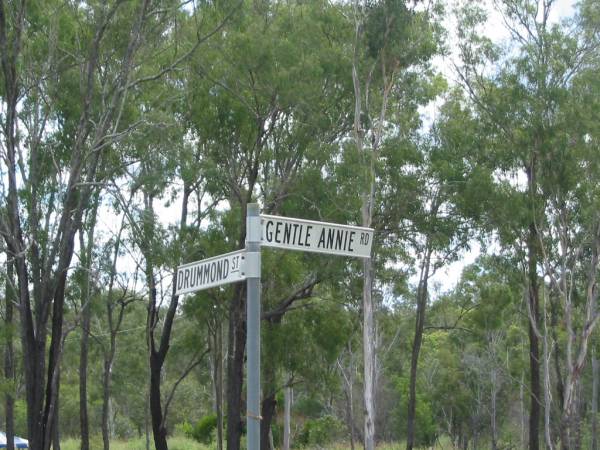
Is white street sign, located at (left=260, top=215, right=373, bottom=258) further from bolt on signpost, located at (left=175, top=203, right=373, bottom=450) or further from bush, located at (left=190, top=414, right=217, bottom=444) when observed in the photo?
bush, located at (left=190, top=414, right=217, bottom=444)

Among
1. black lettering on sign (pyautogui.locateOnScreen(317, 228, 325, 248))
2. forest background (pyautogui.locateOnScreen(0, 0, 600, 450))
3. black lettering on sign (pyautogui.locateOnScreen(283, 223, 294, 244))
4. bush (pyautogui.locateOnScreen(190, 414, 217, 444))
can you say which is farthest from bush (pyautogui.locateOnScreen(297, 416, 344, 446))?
black lettering on sign (pyautogui.locateOnScreen(283, 223, 294, 244))

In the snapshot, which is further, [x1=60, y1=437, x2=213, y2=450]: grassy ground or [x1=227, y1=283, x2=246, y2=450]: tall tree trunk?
[x1=60, y1=437, x2=213, y2=450]: grassy ground

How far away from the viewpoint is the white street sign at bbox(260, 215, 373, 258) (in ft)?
22.4

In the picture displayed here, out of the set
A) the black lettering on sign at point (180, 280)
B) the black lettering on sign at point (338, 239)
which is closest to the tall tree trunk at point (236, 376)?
the black lettering on sign at point (180, 280)

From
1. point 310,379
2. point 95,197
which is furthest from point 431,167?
point 95,197

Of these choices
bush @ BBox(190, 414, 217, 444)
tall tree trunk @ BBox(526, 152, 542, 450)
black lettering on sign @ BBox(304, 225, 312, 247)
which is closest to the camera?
black lettering on sign @ BBox(304, 225, 312, 247)

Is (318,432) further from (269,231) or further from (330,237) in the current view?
(269,231)

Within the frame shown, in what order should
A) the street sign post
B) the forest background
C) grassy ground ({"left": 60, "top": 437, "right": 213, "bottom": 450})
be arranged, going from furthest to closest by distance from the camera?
grassy ground ({"left": 60, "top": 437, "right": 213, "bottom": 450})
the forest background
the street sign post

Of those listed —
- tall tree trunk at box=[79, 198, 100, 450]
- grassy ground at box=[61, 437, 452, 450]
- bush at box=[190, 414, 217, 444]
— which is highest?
tall tree trunk at box=[79, 198, 100, 450]

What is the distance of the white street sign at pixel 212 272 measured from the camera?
673cm

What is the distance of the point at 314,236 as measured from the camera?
23.2ft

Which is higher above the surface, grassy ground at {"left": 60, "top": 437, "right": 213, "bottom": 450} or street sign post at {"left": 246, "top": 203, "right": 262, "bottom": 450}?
street sign post at {"left": 246, "top": 203, "right": 262, "bottom": 450}

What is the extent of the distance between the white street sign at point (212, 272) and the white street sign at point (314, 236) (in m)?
0.24

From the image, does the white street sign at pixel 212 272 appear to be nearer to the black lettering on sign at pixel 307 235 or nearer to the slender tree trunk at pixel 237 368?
the black lettering on sign at pixel 307 235
